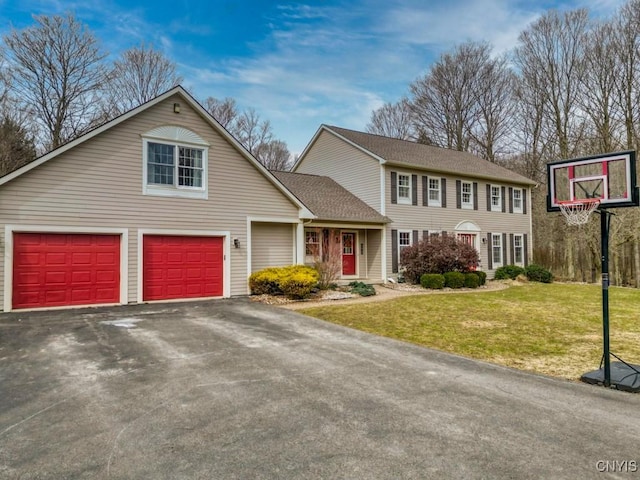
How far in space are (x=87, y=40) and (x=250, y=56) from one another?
30.3ft

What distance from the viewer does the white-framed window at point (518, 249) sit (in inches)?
893

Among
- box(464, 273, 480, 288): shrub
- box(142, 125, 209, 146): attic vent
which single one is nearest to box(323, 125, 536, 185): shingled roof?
box(464, 273, 480, 288): shrub

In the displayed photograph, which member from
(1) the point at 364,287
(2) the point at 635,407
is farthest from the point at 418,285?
(2) the point at 635,407

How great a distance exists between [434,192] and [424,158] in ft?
6.50

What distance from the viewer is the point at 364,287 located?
14.6 metres

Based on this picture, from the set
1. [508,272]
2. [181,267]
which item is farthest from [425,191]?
[181,267]

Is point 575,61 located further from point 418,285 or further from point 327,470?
point 327,470

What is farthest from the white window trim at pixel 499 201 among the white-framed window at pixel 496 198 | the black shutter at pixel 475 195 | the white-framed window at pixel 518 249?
the white-framed window at pixel 518 249

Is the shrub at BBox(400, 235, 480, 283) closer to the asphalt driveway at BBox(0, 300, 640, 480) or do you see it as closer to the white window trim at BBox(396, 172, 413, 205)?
the white window trim at BBox(396, 172, 413, 205)

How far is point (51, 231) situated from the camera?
10398 millimetres

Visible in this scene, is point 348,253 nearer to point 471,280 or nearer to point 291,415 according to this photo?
point 471,280

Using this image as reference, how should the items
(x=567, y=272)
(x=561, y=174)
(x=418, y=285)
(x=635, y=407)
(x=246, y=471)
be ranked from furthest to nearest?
1. (x=567, y=272)
2. (x=418, y=285)
3. (x=561, y=174)
4. (x=635, y=407)
5. (x=246, y=471)

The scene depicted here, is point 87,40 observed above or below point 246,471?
above

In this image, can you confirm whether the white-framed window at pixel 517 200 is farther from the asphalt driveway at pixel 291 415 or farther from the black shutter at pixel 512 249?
the asphalt driveway at pixel 291 415
